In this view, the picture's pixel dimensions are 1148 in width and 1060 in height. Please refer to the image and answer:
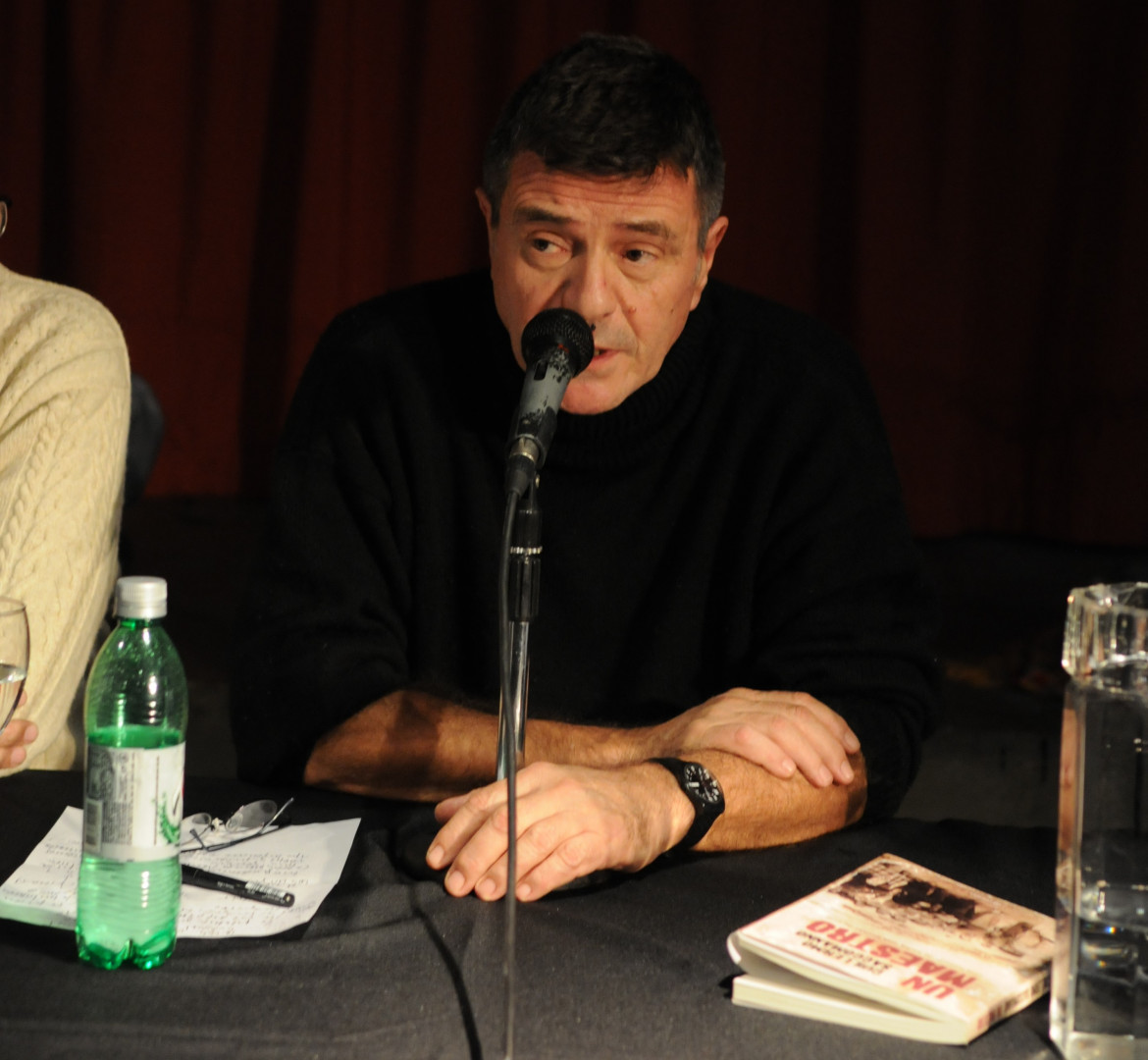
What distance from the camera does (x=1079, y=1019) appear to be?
0.94 metres

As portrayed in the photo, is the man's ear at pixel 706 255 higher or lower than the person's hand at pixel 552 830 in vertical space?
higher

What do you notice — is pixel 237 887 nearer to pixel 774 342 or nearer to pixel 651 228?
pixel 651 228

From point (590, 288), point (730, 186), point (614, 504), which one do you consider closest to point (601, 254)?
point (590, 288)

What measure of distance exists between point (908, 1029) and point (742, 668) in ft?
2.85

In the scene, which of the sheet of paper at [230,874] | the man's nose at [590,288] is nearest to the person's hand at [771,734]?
the sheet of paper at [230,874]

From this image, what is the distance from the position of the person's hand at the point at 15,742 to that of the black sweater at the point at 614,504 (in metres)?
0.41

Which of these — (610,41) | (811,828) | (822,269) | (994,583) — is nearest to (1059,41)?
(822,269)

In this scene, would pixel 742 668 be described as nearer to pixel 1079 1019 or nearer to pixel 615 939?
pixel 615 939

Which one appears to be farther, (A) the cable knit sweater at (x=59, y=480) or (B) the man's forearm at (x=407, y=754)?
(A) the cable knit sweater at (x=59, y=480)

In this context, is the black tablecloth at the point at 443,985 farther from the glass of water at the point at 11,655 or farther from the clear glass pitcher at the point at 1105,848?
the glass of water at the point at 11,655

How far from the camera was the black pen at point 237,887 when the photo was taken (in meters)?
1.11

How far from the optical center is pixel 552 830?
1.18 m

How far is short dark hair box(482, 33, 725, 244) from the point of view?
5.18 feet

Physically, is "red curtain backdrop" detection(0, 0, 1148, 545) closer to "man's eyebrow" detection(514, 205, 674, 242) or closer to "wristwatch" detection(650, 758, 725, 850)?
"man's eyebrow" detection(514, 205, 674, 242)
